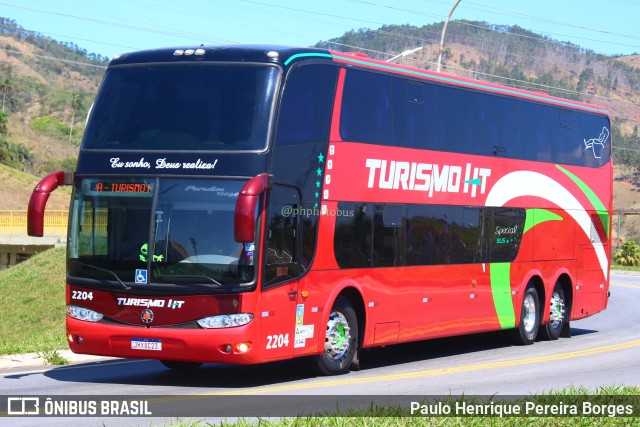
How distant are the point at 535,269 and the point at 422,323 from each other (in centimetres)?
431

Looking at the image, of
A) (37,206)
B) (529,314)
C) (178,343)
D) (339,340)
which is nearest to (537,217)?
(529,314)

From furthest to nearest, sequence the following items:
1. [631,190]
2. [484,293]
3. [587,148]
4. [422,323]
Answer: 1. [631,190]
2. [587,148]
3. [484,293]
4. [422,323]

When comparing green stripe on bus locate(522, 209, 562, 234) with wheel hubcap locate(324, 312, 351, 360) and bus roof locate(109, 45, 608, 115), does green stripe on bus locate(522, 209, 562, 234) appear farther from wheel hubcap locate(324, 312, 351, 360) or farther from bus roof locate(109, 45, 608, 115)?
wheel hubcap locate(324, 312, 351, 360)

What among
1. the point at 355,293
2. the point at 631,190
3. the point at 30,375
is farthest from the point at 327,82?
the point at 631,190

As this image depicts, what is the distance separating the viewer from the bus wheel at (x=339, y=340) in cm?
1609

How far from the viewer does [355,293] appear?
16734mm

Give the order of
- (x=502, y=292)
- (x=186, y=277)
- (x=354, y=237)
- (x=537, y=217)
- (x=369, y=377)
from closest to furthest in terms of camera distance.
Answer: (x=186, y=277) → (x=369, y=377) → (x=354, y=237) → (x=502, y=292) → (x=537, y=217)

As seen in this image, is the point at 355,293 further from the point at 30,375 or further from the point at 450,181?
the point at 30,375

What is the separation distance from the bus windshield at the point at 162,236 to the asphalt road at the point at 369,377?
1403mm

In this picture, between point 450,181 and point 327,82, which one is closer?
point 327,82

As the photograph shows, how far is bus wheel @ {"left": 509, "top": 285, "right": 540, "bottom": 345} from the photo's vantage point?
21761 millimetres

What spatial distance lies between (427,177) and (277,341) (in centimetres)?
466

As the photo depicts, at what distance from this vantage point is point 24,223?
59.4 meters

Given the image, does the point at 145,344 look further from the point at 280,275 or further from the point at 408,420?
the point at 408,420
